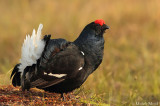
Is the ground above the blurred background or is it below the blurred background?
below

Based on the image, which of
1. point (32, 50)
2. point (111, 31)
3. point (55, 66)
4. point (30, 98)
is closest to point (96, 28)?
point (55, 66)

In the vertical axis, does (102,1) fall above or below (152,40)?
above

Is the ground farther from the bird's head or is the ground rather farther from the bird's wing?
the bird's head

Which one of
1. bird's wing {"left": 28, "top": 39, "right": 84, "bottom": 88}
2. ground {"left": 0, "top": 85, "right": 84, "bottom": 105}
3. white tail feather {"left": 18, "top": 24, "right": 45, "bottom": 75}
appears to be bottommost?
ground {"left": 0, "top": 85, "right": 84, "bottom": 105}

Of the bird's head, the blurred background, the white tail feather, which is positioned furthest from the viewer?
the blurred background

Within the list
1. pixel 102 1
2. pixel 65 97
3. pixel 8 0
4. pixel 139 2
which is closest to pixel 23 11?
pixel 8 0

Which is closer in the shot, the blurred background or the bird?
the bird

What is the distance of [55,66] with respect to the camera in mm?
4684

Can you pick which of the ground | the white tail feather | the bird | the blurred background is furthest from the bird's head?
the blurred background

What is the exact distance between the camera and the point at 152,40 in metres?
9.81

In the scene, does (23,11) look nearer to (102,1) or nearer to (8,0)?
(8,0)

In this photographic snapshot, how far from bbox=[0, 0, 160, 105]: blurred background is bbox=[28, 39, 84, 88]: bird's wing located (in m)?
1.84

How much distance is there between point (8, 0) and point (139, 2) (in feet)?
14.2

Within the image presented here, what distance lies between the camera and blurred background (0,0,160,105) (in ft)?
24.5
